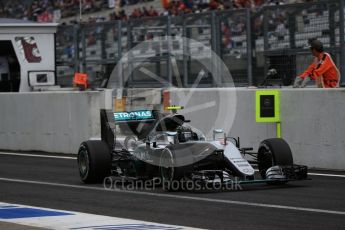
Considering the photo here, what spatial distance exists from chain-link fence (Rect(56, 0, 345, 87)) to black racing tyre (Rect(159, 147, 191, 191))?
5.24 m

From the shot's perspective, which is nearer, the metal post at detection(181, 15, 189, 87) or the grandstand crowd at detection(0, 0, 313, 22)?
the metal post at detection(181, 15, 189, 87)

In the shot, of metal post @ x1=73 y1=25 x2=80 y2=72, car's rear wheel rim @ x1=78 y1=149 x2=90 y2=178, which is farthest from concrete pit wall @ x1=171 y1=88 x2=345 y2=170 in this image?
metal post @ x1=73 y1=25 x2=80 y2=72

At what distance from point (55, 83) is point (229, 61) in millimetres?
7319

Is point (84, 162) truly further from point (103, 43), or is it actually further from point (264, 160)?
point (103, 43)

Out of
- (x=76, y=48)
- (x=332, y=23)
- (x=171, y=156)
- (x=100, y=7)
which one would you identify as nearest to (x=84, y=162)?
(x=171, y=156)

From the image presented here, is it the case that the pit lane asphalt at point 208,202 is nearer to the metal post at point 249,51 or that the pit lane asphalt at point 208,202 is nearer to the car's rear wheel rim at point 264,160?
the car's rear wheel rim at point 264,160

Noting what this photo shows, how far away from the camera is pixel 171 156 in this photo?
11.6 m

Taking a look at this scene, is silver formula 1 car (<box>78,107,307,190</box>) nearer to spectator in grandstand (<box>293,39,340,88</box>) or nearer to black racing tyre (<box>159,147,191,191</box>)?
black racing tyre (<box>159,147,191,191</box>)

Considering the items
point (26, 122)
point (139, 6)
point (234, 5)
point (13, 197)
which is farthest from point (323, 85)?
point (139, 6)

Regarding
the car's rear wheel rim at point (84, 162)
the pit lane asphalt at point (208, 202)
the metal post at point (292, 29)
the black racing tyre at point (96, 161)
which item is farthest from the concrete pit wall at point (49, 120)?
the black racing tyre at point (96, 161)

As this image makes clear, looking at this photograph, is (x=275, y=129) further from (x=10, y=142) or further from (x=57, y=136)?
(x=10, y=142)

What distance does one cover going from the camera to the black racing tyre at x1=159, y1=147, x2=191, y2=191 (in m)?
11.5

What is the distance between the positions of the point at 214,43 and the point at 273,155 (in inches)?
281

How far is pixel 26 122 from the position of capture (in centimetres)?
2050
